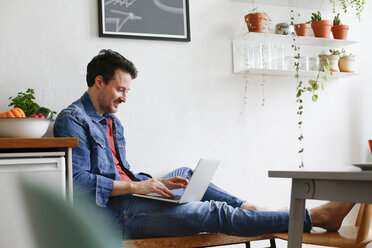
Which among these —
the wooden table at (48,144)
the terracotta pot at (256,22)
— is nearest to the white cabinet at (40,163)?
the wooden table at (48,144)

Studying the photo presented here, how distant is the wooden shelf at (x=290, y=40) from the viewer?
9.55 feet

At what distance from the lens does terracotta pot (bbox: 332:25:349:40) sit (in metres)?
3.08

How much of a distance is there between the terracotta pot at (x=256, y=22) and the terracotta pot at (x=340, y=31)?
→ 568 millimetres

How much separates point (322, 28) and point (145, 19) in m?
1.21

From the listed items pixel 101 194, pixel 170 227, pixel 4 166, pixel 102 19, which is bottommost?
pixel 170 227

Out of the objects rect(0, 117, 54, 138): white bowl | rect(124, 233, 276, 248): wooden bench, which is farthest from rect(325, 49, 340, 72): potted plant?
rect(0, 117, 54, 138): white bowl

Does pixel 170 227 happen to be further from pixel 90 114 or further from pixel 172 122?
pixel 172 122

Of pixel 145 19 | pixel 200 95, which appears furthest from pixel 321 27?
pixel 145 19

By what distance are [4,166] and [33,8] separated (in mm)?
1181

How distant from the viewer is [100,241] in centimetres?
13

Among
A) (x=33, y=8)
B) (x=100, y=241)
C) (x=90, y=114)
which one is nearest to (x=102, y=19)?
(x=33, y=8)

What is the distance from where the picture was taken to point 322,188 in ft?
4.08

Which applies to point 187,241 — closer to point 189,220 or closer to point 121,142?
point 189,220

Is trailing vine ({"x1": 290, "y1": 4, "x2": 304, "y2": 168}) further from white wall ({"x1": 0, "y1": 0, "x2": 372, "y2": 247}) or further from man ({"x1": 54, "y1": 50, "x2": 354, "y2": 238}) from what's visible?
man ({"x1": 54, "y1": 50, "x2": 354, "y2": 238})
